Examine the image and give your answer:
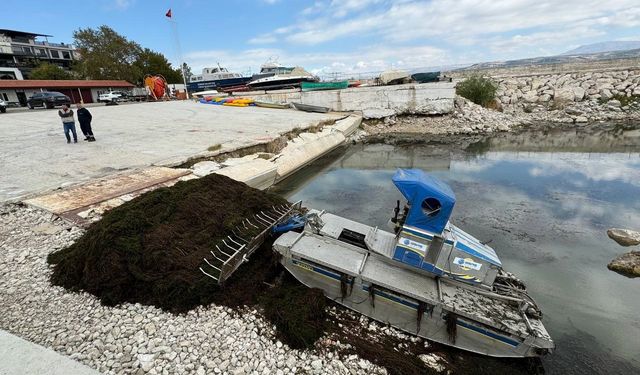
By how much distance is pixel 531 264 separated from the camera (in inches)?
287

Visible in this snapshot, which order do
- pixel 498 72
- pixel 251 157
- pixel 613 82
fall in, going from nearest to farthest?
pixel 251 157, pixel 613 82, pixel 498 72

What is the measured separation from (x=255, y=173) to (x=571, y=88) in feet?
117

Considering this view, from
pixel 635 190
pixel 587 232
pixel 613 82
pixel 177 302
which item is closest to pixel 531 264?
pixel 587 232

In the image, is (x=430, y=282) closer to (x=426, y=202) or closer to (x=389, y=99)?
(x=426, y=202)

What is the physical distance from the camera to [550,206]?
10406mm

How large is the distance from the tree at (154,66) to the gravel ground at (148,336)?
53287 mm

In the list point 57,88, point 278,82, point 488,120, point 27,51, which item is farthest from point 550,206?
point 27,51

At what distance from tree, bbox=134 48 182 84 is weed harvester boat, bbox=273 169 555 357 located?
5486cm

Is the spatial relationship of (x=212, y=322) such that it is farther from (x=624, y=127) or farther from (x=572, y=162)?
(x=624, y=127)

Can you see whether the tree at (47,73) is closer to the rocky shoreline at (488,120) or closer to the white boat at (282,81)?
the white boat at (282,81)

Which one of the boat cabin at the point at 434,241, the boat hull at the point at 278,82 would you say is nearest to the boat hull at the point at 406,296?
the boat cabin at the point at 434,241

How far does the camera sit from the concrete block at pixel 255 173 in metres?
10.2

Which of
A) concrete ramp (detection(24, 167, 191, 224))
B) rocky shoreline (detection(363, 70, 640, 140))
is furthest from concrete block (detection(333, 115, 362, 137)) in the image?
concrete ramp (detection(24, 167, 191, 224))

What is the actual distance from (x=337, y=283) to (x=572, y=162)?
17057mm
